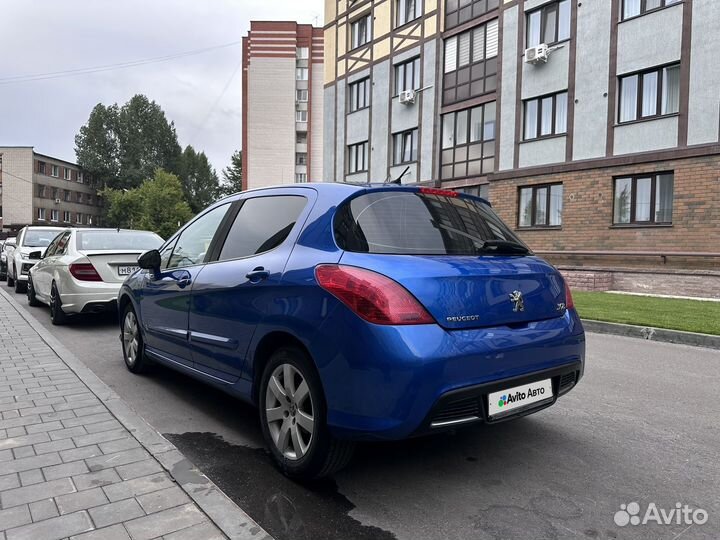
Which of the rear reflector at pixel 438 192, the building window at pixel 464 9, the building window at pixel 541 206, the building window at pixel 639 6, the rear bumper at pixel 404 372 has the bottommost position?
the rear bumper at pixel 404 372

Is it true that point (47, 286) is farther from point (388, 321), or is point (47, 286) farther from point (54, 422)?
point (388, 321)

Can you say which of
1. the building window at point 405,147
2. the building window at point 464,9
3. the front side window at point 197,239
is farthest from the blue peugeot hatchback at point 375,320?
the building window at point 405,147

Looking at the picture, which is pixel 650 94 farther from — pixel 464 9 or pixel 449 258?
pixel 449 258

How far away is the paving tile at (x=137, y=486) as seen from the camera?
274 centimetres

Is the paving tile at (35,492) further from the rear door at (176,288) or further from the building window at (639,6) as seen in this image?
the building window at (639,6)

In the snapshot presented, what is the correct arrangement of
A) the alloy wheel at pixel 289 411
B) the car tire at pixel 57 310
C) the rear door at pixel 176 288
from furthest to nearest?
the car tire at pixel 57 310 → the rear door at pixel 176 288 → the alloy wheel at pixel 289 411

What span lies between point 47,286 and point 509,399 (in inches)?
340

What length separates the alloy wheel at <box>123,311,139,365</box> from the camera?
17.5 ft

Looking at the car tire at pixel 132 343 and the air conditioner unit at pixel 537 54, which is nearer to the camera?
the car tire at pixel 132 343

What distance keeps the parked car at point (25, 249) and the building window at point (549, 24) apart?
16625 mm

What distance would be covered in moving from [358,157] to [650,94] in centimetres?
1483

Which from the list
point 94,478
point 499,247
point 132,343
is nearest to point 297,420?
point 94,478

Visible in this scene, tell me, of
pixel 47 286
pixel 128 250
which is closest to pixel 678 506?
pixel 128 250

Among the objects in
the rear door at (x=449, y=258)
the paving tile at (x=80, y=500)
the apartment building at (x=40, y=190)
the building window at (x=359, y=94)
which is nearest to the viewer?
the paving tile at (x=80, y=500)
